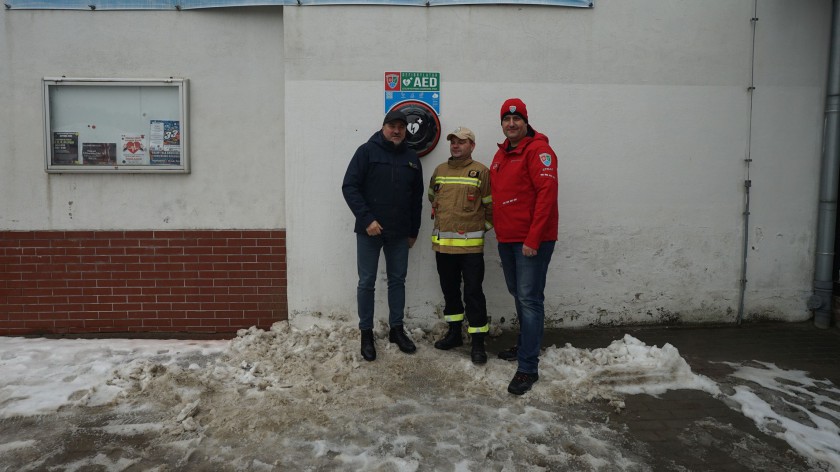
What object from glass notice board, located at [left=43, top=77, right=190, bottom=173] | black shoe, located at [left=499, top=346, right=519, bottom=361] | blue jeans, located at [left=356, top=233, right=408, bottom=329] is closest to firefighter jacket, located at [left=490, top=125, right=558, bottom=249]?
blue jeans, located at [left=356, top=233, right=408, bottom=329]

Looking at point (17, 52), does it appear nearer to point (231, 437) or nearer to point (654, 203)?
point (231, 437)

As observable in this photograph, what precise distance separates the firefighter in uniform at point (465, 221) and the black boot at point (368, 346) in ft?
2.52

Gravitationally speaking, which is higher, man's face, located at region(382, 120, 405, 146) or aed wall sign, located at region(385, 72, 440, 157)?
aed wall sign, located at region(385, 72, 440, 157)

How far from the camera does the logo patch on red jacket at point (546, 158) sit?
3807mm

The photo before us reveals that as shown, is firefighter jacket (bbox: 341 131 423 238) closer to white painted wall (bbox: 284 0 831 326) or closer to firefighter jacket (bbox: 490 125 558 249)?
white painted wall (bbox: 284 0 831 326)

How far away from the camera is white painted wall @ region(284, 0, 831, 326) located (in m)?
4.86

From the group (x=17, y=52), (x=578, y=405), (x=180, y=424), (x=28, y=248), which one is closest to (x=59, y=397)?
A: (x=180, y=424)

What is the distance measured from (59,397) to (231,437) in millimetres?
1454

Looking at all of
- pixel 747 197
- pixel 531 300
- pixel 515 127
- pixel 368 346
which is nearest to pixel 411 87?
pixel 515 127

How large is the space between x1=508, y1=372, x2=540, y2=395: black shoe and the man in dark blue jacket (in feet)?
3.24

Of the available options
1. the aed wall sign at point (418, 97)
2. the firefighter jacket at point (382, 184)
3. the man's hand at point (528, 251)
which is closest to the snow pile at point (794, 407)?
the man's hand at point (528, 251)

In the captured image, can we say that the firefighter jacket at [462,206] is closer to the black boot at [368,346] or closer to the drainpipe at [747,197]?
the black boot at [368,346]

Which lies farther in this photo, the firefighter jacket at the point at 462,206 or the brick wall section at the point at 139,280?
the brick wall section at the point at 139,280

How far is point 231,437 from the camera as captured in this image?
321 cm
